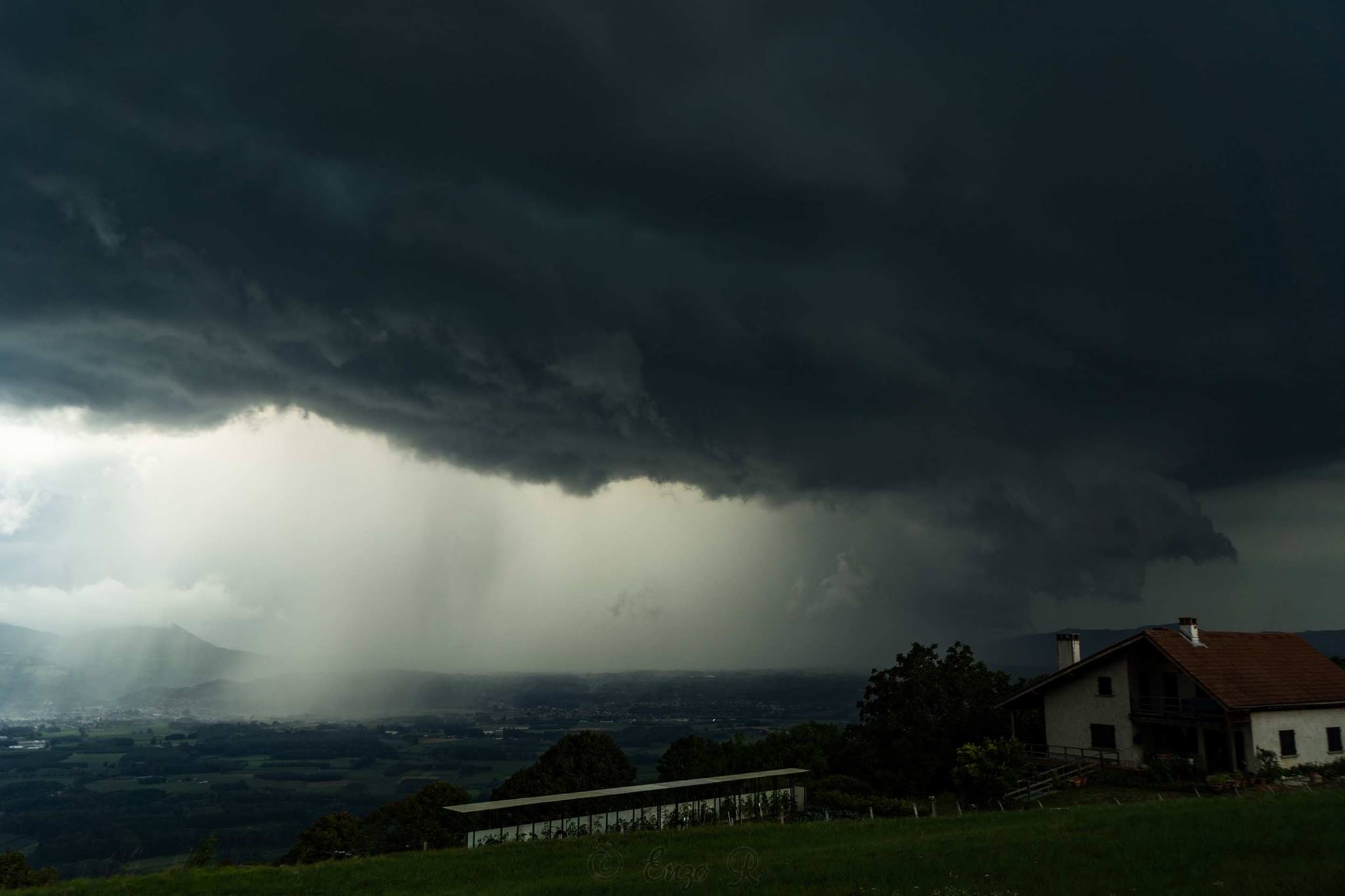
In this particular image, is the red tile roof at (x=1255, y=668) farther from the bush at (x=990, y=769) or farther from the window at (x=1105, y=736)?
the bush at (x=990, y=769)

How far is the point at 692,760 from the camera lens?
7356 centimetres

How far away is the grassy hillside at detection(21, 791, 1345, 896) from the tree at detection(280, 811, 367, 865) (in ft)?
55.7

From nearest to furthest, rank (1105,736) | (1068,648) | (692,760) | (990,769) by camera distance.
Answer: (990,769) < (1105,736) < (1068,648) < (692,760)

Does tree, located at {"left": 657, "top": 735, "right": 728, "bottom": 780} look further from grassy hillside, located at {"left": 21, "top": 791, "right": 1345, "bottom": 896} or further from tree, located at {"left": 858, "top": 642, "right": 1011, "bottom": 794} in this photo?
grassy hillside, located at {"left": 21, "top": 791, "right": 1345, "bottom": 896}

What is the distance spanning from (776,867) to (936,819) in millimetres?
12980

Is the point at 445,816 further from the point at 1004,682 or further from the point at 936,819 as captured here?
the point at 1004,682

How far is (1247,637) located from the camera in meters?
48.1

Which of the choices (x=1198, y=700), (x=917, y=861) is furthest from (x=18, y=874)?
(x=1198, y=700)

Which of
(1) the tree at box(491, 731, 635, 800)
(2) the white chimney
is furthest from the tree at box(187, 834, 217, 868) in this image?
(2) the white chimney

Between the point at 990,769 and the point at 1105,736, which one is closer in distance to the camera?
the point at 990,769

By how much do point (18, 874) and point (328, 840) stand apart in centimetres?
1379

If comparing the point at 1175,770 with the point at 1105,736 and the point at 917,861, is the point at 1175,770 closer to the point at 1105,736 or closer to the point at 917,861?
the point at 1105,736

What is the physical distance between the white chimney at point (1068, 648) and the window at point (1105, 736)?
898 centimetres

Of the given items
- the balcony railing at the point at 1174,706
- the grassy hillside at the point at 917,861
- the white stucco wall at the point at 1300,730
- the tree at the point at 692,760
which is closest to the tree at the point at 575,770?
the tree at the point at 692,760
